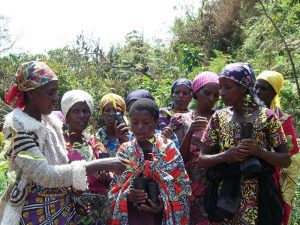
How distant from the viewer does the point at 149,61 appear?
51.0 ft

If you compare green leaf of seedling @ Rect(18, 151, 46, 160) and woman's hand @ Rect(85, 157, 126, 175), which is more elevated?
green leaf of seedling @ Rect(18, 151, 46, 160)

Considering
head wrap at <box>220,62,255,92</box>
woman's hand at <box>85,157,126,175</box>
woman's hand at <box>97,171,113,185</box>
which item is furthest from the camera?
woman's hand at <box>97,171,113,185</box>

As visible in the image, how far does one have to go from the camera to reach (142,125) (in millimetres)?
3551

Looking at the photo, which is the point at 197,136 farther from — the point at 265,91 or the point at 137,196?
the point at 137,196

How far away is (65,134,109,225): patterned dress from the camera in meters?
3.67

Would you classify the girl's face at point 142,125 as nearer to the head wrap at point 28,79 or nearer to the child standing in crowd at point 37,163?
the child standing in crowd at point 37,163

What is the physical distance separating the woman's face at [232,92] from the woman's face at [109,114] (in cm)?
152

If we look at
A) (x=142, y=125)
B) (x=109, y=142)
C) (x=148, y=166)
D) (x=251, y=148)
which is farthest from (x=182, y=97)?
(x=251, y=148)

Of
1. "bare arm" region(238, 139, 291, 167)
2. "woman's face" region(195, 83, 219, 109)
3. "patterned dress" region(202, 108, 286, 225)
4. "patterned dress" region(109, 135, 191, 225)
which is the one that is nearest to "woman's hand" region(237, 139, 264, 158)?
"bare arm" region(238, 139, 291, 167)

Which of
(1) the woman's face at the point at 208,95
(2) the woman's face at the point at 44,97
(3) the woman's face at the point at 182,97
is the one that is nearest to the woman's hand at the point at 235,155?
(1) the woman's face at the point at 208,95

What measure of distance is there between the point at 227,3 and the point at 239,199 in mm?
14311

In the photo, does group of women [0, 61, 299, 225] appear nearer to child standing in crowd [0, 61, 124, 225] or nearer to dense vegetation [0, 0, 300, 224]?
child standing in crowd [0, 61, 124, 225]

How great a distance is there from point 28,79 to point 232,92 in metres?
1.48

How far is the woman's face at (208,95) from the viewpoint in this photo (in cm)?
413
